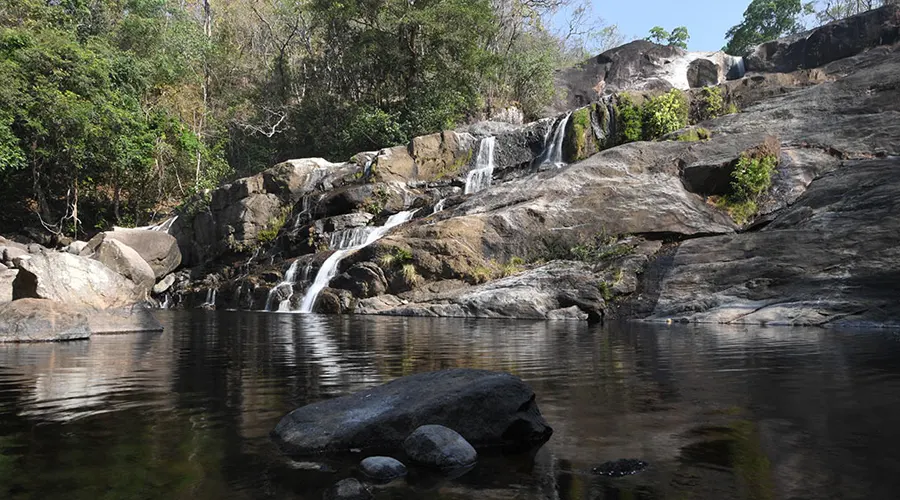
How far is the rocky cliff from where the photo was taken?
15328 mm

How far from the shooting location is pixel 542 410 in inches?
211

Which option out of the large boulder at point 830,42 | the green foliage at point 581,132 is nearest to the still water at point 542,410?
the green foliage at point 581,132

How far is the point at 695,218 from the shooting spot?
20.1 m

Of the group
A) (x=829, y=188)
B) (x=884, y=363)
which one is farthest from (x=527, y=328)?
(x=829, y=188)

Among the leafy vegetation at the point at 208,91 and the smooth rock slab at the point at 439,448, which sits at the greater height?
the leafy vegetation at the point at 208,91

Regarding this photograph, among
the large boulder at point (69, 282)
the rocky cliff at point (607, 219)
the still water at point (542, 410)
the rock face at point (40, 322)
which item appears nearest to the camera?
the still water at point (542, 410)

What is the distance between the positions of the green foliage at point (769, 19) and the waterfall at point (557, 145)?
32163mm

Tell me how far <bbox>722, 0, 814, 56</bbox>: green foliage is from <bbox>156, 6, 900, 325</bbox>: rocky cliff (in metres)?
21.1

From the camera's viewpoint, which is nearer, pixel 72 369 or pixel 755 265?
pixel 72 369

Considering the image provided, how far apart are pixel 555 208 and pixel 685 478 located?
1829 cm

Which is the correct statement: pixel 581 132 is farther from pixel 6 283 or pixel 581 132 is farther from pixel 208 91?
pixel 208 91

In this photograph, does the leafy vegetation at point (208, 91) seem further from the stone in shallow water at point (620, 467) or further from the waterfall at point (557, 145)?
the stone in shallow water at point (620, 467)

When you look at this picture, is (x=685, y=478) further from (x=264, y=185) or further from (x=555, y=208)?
(x=264, y=185)

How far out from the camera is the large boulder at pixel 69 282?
13273 mm
